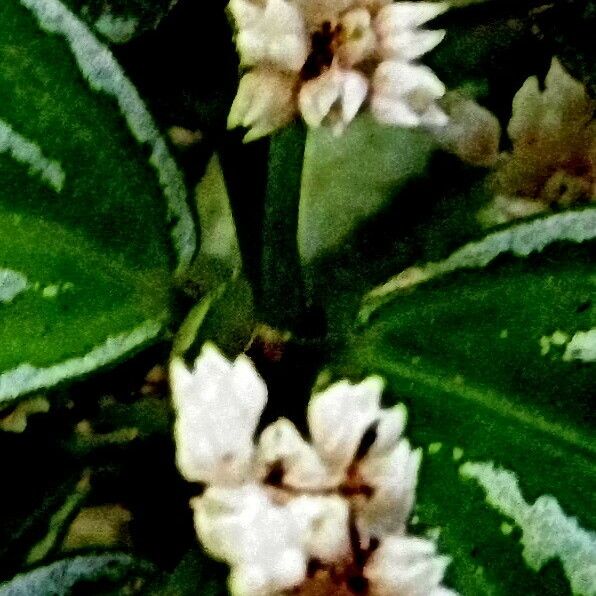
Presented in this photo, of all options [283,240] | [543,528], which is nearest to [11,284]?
[283,240]

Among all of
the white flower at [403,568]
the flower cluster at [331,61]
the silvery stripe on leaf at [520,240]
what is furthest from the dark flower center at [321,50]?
the white flower at [403,568]

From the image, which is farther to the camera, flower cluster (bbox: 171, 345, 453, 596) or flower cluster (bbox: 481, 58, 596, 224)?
flower cluster (bbox: 481, 58, 596, 224)

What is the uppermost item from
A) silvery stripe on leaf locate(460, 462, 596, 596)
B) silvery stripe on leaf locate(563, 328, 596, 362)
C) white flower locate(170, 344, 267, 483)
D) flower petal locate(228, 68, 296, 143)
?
flower petal locate(228, 68, 296, 143)

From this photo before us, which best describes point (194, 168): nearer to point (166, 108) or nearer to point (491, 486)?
point (166, 108)

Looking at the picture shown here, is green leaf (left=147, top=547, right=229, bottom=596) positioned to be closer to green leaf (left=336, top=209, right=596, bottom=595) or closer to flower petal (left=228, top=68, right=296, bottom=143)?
green leaf (left=336, top=209, right=596, bottom=595)

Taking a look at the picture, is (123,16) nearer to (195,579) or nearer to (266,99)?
Result: (266,99)

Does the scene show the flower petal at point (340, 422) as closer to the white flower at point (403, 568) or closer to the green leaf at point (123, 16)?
the white flower at point (403, 568)

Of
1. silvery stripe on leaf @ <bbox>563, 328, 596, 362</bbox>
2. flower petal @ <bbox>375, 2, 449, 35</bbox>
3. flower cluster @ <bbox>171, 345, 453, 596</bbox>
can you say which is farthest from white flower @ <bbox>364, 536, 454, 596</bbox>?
flower petal @ <bbox>375, 2, 449, 35</bbox>
